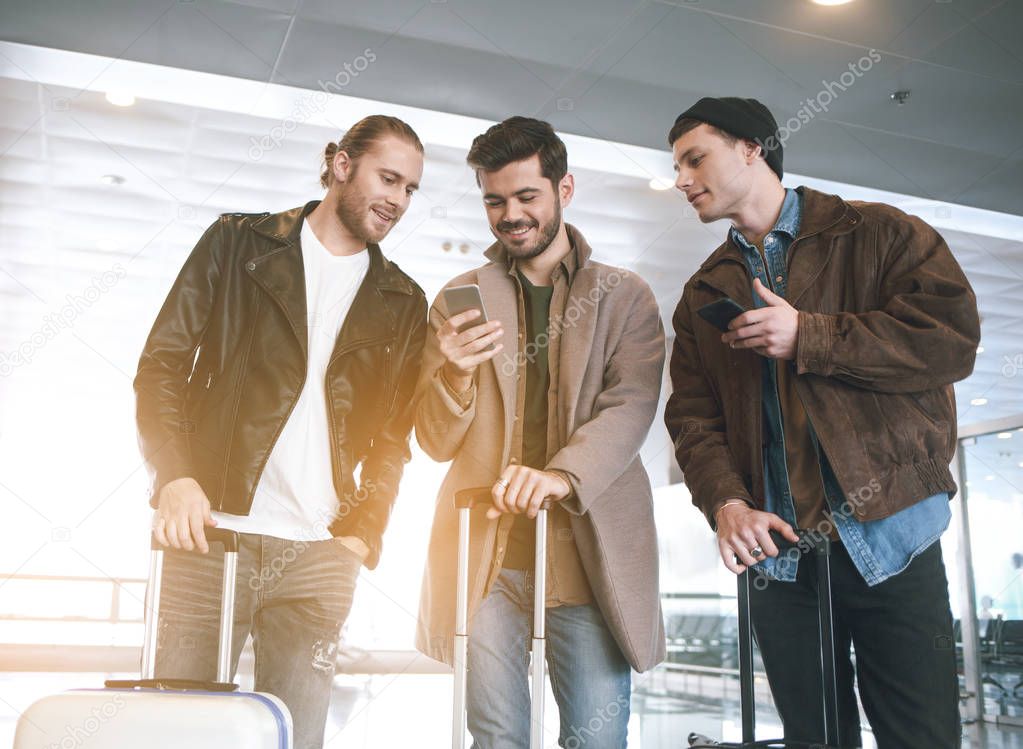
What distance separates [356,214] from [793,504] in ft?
3.91

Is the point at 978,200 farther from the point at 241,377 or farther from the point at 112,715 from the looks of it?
the point at 112,715

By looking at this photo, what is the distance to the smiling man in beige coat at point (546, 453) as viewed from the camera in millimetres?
1827

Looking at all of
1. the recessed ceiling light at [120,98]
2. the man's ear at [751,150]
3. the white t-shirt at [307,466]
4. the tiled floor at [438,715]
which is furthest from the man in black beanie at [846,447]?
the recessed ceiling light at [120,98]

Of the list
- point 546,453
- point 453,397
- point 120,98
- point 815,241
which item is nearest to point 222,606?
point 453,397

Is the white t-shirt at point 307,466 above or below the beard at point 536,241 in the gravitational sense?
below

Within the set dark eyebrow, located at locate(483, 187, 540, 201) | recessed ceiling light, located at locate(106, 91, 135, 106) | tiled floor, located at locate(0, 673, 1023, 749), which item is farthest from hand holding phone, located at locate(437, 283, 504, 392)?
recessed ceiling light, located at locate(106, 91, 135, 106)

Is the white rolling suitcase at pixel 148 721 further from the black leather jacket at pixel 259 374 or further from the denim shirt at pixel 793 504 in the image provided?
the denim shirt at pixel 793 504

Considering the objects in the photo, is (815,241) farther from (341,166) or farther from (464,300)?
(341,166)

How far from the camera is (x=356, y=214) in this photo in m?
2.15

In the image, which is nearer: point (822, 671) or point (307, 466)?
point (822, 671)

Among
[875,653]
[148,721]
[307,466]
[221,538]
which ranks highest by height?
[307,466]

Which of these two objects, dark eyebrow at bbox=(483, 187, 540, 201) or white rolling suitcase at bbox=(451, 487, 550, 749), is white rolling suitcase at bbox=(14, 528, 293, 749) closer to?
white rolling suitcase at bbox=(451, 487, 550, 749)

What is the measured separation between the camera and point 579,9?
4.21 m

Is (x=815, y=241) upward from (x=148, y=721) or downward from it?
upward
